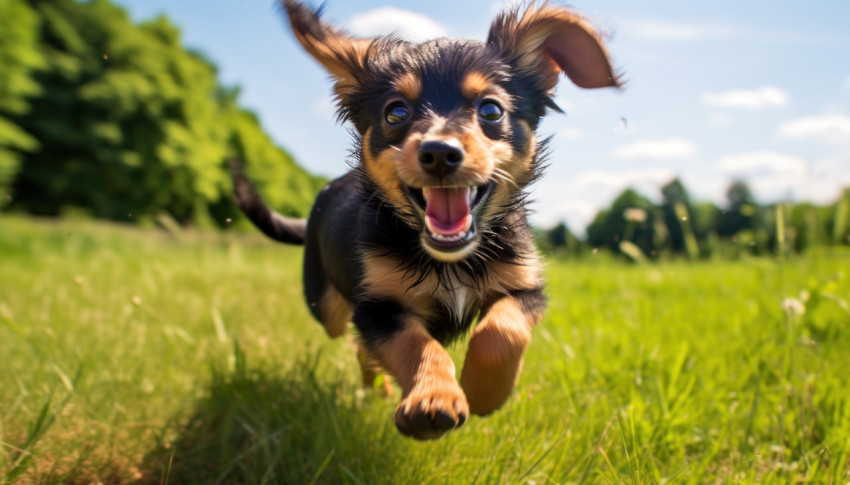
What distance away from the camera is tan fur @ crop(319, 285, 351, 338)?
9.62 feet

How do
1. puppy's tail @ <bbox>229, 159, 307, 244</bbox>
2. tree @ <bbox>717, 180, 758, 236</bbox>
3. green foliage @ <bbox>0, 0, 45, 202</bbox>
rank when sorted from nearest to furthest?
puppy's tail @ <bbox>229, 159, 307, 244</bbox>, tree @ <bbox>717, 180, 758, 236</bbox>, green foliage @ <bbox>0, 0, 45, 202</bbox>

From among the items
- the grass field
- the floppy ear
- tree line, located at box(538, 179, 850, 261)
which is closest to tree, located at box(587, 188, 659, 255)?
tree line, located at box(538, 179, 850, 261)

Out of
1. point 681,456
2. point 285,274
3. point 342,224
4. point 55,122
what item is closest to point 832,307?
point 681,456

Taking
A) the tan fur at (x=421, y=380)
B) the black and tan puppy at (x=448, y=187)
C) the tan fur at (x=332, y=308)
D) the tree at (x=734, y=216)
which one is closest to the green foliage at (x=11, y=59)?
the tan fur at (x=332, y=308)

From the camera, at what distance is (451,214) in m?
1.78

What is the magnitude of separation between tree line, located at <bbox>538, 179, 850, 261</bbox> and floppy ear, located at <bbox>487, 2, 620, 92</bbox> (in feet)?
2.13

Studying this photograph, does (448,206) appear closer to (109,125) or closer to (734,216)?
(734,216)

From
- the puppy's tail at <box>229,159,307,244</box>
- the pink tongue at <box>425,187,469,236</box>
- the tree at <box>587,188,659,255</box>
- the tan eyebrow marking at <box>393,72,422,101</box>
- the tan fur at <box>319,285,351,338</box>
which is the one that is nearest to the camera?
the pink tongue at <box>425,187,469,236</box>

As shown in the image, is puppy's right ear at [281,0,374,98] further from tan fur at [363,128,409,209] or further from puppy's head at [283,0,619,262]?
tan fur at [363,128,409,209]

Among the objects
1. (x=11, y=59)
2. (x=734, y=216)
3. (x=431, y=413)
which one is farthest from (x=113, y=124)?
(x=431, y=413)

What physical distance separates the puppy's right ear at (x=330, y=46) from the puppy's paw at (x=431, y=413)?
3.79 ft

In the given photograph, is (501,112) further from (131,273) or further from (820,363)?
(131,273)

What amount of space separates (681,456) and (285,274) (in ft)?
17.1

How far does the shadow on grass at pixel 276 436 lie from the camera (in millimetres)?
2125
